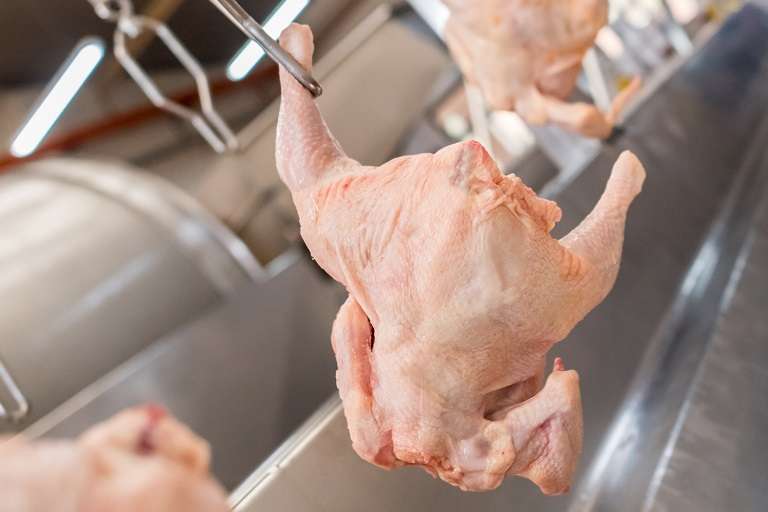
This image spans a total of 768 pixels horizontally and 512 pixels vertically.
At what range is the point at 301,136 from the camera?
3.95 ft

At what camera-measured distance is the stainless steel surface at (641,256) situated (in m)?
1.41

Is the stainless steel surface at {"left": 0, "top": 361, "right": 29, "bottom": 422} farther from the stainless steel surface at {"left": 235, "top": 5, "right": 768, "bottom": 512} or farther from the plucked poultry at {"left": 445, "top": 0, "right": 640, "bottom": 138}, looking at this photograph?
the plucked poultry at {"left": 445, "top": 0, "right": 640, "bottom": 138}

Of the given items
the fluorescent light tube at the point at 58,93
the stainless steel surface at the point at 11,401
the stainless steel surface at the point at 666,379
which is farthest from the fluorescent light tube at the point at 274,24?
the stainless steel surface at the point at 666,379

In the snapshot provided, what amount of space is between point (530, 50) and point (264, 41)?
2.39 feet

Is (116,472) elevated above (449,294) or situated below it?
above

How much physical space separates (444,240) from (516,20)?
0.71 meters

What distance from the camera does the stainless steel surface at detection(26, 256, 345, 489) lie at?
1.83 m

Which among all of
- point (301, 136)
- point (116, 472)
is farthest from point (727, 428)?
point (116, 472)

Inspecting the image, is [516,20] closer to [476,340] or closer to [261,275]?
[476,340]

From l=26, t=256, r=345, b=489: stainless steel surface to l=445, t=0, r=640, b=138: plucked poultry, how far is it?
2.83ft

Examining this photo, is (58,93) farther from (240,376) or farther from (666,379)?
(666,379)

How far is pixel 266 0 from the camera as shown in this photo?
3207mm

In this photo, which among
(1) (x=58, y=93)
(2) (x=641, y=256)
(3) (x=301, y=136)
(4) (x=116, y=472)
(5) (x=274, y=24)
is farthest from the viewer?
(2) (x=641, y=256)

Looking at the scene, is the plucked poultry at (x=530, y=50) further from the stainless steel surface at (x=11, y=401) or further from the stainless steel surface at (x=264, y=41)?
the stainless steel surface at (x=11, y=401)
